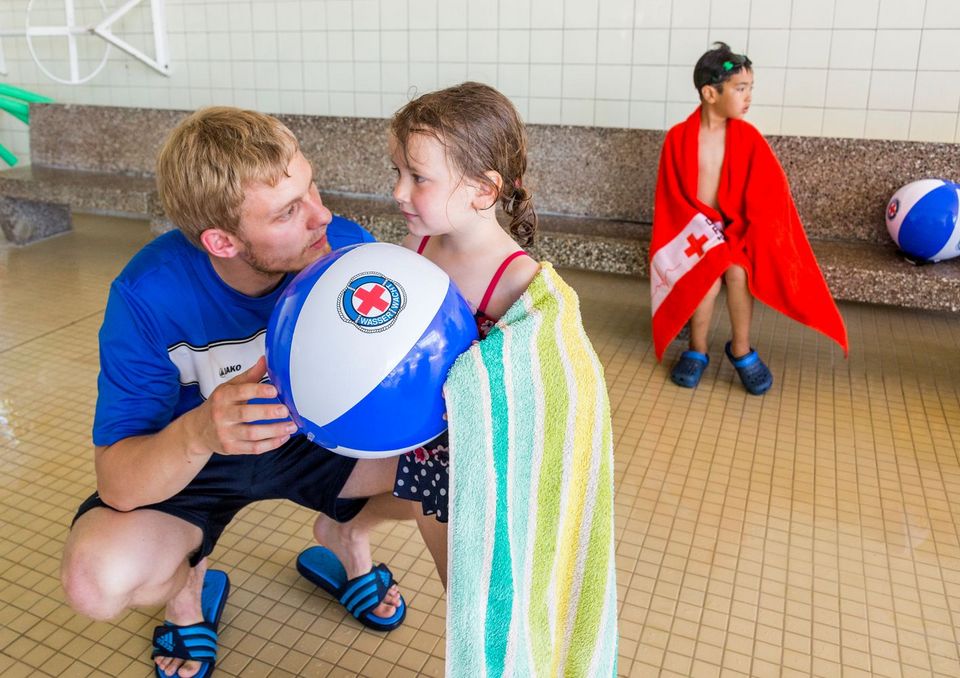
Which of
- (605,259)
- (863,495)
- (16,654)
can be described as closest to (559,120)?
(605,259)

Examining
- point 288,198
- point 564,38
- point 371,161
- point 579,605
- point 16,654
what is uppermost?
point 564,38

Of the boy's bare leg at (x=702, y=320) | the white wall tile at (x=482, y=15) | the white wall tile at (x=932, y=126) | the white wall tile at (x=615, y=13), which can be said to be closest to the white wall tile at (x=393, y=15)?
the white wall tile at (x=482, y=15)

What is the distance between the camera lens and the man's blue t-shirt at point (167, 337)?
1.44 m

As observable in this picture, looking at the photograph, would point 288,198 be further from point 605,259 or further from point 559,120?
point 559,120

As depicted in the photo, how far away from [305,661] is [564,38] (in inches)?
139

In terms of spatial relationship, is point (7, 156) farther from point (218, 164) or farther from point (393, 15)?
point (218, 164)

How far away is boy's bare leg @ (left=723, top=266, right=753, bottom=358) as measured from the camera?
3.00m

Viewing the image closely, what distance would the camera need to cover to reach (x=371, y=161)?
Answer: 4.19 meters

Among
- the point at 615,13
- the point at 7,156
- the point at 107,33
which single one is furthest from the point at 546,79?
the point at 7,156

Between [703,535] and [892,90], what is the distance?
2696mm

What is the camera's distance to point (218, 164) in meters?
1.37

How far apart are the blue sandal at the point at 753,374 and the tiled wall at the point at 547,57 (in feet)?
5.15

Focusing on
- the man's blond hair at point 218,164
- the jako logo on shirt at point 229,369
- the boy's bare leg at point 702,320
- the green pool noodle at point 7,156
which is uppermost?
the man's blond hair at point 218,164

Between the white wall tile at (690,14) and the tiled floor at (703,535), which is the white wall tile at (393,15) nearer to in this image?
the white wall tile at (690,14)
